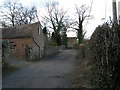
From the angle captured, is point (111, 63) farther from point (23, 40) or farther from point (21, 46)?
point (21, 46)

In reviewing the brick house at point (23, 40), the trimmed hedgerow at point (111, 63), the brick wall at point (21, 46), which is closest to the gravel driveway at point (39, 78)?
the trimmed hedgerow at point (111, 63)

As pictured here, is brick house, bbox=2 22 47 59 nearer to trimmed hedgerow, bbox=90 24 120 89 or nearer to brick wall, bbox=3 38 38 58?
brick wall, bbox=3 38 38 58

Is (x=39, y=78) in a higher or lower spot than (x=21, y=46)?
lower

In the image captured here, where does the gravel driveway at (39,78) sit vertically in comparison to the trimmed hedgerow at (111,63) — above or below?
below

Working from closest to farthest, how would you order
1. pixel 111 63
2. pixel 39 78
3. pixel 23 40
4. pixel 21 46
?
pixel 111 63, pixel 39 78, pixel 23 40, pixel 21 46

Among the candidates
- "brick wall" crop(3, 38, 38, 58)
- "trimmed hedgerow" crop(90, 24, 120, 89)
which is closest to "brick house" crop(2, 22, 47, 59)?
"brick wall" crop(3, 38, 38, 58)

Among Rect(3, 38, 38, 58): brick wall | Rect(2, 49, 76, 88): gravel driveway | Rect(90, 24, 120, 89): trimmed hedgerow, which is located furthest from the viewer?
Rect(3, 38, 38, 58): brick wall

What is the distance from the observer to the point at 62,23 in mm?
58125

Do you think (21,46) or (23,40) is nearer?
(23,40)

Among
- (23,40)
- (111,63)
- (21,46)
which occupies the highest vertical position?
(23,40)

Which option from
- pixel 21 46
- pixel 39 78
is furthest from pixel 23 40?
pixel 39 78

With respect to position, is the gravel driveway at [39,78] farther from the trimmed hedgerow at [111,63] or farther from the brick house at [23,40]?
the brick house at [23,40]

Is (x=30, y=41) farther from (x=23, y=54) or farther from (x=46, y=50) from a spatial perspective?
(x=46, y=50)

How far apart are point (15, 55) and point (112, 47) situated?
986 inches
